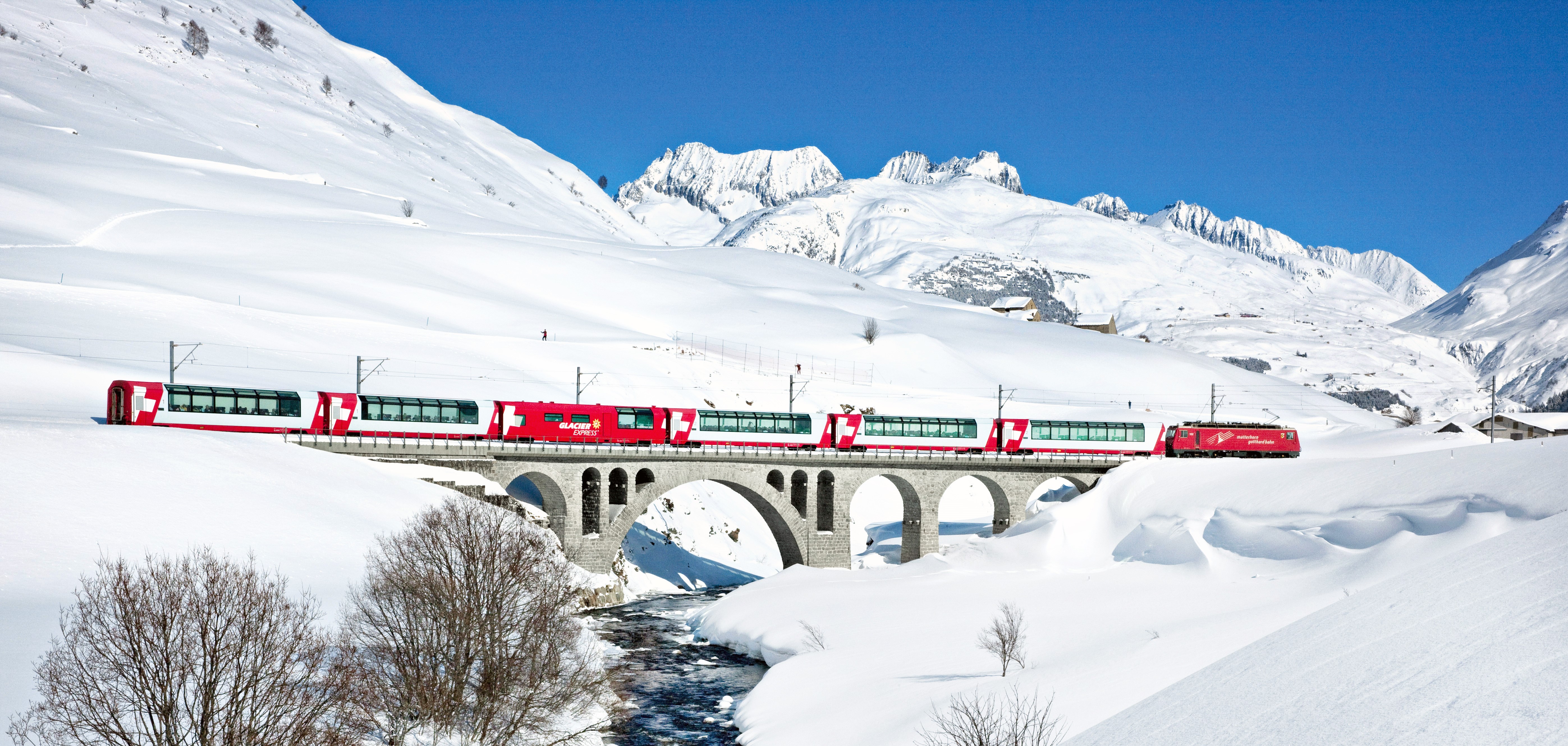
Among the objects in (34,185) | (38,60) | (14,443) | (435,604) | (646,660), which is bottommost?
(646,660)

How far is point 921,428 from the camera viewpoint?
76.8 metres

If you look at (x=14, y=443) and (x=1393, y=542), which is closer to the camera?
(x=14, y=443)

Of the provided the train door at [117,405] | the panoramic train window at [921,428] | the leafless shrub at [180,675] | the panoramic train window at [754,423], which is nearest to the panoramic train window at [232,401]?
the train door at [117,405]

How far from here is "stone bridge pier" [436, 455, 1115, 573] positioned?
6375 centimetres

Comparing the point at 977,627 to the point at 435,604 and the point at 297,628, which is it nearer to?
the point at 435,604

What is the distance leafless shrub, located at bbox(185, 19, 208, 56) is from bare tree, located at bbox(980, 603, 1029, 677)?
196 m

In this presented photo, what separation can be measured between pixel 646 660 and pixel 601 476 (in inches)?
682

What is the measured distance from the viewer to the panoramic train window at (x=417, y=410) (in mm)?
59406

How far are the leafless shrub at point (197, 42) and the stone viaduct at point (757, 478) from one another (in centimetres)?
15964

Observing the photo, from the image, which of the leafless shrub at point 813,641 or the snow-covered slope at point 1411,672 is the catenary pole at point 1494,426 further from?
the snow-covered slope at point 1411,672

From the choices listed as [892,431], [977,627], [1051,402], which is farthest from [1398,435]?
[977,627]

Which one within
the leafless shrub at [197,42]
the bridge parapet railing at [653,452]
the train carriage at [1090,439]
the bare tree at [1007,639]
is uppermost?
the leafless shrub at [197,42]

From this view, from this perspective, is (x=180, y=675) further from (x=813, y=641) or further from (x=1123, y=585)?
(x=1123, y=585)

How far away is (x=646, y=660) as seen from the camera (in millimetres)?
50062
